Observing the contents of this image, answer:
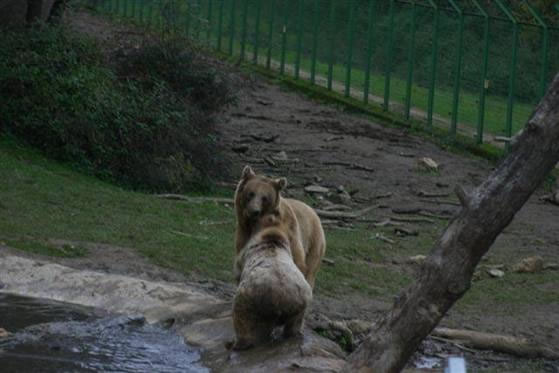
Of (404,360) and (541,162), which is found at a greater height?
(541,162)

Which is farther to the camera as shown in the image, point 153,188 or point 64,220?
point 153,188

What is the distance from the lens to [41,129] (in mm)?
18922

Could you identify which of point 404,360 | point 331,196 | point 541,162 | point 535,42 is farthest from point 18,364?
point 535,42

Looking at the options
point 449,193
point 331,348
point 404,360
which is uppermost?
point 404,360

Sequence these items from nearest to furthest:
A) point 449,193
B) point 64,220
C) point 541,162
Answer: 1. point 541,162
2. point 64,220
3. point 449,193

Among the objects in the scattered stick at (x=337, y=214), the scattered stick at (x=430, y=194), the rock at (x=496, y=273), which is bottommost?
the scattered stick at (x=430, y=194)

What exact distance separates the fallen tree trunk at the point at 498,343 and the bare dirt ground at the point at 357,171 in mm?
669

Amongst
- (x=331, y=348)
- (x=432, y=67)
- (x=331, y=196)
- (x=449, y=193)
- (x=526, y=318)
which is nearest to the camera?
(x=331, y=348)

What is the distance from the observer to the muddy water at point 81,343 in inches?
389

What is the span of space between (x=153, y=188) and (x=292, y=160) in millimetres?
4644

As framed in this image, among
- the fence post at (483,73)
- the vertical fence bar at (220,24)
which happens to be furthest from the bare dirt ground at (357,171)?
the vertical fence bar at (220,24)

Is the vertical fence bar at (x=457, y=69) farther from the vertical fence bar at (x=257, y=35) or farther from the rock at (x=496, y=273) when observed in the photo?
the rock at (x=496, y=273)

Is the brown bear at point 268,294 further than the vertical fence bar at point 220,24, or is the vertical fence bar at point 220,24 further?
the vertical fence bar at point 220,24

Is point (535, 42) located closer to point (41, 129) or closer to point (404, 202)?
point (404, 202)
